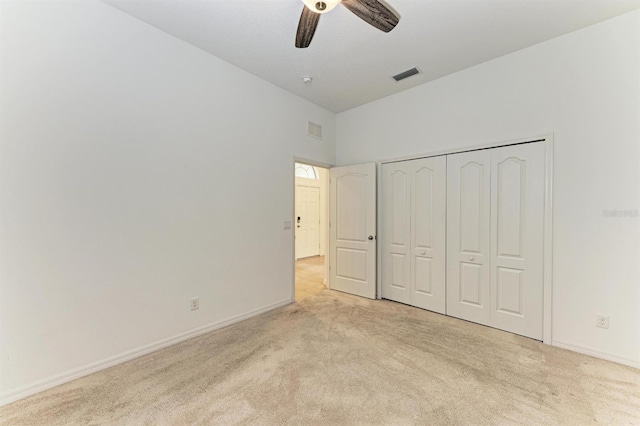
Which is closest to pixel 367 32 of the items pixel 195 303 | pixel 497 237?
pixel 497 237

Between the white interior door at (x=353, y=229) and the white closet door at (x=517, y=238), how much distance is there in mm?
1460

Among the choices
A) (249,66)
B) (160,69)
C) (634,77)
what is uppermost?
(249,66)

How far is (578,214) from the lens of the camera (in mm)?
2371

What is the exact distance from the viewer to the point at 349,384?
6.29 feet

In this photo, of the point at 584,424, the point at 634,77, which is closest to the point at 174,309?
the point at 584,424

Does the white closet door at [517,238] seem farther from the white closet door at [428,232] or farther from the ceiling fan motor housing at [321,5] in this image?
the ceiling fan motor housing at [321,5]

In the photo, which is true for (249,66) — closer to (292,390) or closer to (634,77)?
(292,390)

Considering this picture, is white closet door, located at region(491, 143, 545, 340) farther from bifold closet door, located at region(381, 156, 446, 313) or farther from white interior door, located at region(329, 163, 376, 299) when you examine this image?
white interior door, located at region(329, 163, 376, 299)

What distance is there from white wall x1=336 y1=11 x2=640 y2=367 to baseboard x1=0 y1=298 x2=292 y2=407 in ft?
10.9

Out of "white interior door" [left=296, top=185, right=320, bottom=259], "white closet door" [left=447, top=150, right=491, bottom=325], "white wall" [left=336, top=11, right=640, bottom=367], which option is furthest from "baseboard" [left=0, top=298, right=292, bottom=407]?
"white interior door" [left=296, top=185, right=320, bottom=259]

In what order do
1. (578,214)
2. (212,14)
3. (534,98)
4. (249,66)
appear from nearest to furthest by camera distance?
(212,14) → (578,214) → (534,98) → (249,66)

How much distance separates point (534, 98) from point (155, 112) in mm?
3607

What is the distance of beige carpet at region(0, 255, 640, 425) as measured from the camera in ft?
5.32

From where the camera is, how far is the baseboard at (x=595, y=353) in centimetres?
214
